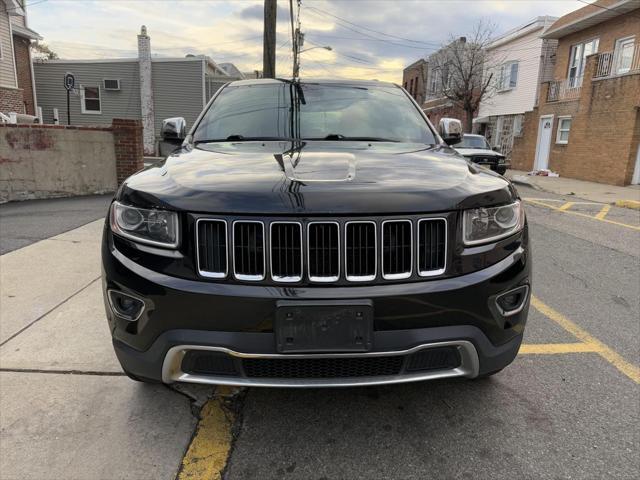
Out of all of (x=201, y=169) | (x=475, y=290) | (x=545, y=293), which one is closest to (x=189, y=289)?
(x=201, y=169)

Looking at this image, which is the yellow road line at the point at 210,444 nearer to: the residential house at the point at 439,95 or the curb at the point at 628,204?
the curb at the point at 628,204

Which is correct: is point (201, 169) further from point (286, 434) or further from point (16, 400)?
point (16, 400)

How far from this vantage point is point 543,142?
853 inches

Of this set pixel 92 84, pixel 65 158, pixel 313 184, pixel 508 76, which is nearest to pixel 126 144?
pixel 65 158

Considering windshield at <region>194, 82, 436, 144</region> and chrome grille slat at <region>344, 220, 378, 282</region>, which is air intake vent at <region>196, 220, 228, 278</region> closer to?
chrome grille slat at <region>344, 220, 378, 282</region>

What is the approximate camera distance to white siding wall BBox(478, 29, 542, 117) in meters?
24.3

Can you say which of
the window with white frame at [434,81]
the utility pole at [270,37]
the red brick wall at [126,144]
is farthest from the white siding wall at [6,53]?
the window with white frame at [434,81]

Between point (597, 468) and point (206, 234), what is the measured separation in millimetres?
1996

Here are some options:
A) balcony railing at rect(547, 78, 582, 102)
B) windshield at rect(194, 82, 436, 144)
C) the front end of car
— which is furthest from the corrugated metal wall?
the front end of car

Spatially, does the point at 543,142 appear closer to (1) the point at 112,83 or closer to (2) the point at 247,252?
(1) the point at 112,83

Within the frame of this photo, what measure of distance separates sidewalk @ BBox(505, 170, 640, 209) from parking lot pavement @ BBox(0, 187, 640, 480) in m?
10.5

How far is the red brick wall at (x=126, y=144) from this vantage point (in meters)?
9.30

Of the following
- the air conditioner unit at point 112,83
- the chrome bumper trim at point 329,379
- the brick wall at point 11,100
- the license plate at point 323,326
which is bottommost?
the chrome bumper trim at point 329,379

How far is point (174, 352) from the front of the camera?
1.98m
